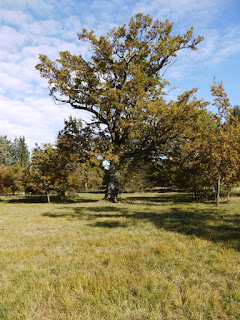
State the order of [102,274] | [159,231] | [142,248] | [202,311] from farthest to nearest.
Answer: [159,231], [142,248], [102,274], [202,311]

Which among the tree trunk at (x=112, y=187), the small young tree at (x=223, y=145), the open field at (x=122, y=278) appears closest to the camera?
the open field at (x=122, y=278)

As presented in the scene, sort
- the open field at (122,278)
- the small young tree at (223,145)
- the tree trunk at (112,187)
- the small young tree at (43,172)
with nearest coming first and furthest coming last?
1. the open field at (122,278)
2. the small young tree at (223,145)
3. the tree trunk at (112,187)
4. the small young tree at (43,172)

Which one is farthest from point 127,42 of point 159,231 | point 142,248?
point 142,248

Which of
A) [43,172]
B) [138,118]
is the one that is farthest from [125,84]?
[43,172]

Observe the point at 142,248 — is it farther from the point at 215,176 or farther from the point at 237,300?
the point at 215,176

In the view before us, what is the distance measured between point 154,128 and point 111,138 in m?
4.79

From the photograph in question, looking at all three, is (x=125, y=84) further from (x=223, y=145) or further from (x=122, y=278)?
(x=122, y=278)

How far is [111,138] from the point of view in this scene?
2094 cm

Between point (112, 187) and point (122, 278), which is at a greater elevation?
point (112, 187)

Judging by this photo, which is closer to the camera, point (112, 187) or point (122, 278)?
point (122, 278)

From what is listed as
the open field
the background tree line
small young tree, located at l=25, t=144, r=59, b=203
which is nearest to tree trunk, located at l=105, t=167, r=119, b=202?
the background tree line

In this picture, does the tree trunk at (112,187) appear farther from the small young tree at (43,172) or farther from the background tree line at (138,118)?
the small young tree at (43,172)

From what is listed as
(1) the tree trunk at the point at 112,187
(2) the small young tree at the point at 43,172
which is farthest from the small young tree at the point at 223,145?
(2) the small young tree at the point at 43,172

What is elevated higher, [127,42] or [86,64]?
[127,42]
